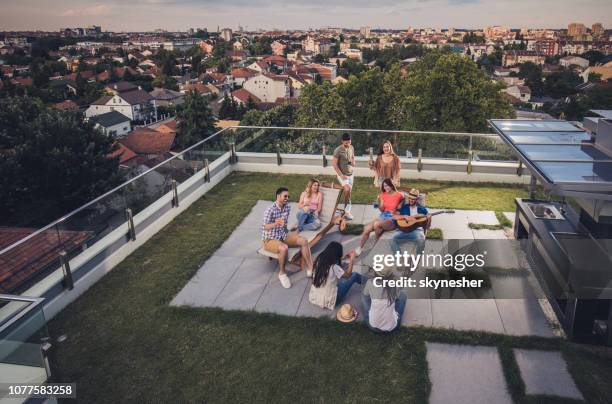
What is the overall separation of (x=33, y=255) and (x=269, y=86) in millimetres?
114218

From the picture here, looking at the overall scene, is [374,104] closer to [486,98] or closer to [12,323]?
[486,98]

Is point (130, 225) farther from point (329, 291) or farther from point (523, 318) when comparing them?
point (523, 318)

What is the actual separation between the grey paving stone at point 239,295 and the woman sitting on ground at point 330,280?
897mm

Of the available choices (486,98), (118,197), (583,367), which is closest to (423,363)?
(583,367)

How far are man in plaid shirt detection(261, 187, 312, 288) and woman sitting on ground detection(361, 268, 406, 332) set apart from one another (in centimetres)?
161

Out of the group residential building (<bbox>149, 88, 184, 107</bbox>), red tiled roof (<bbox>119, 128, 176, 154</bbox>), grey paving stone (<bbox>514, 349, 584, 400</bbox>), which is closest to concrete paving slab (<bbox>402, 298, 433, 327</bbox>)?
grey paving stone (<bbox>514, 349, 584, 400</bbox>)

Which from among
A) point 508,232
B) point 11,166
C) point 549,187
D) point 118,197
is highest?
point 549,187

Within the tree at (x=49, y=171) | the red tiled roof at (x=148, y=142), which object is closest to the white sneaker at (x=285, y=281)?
the tree at (x=49, y=171)

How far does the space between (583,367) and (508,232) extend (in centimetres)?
381

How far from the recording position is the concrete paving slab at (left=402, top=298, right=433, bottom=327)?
6.04 metres

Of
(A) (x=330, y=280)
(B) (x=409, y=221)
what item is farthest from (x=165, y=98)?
(A) (x=330, y=280)

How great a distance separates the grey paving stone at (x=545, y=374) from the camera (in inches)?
188

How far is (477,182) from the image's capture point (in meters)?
11.4

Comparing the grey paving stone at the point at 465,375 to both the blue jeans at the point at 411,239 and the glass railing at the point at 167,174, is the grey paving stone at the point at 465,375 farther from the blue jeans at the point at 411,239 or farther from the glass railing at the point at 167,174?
the glass railing at the point at 167,174
